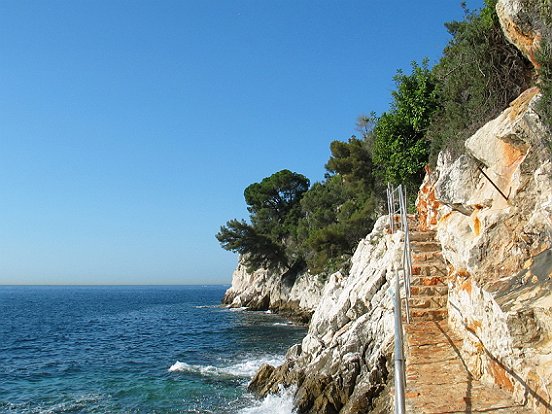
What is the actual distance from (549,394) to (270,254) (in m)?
41.3

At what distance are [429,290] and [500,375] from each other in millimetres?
3289

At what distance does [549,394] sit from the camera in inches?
195

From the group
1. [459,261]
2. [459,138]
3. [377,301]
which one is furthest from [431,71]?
[459,261]

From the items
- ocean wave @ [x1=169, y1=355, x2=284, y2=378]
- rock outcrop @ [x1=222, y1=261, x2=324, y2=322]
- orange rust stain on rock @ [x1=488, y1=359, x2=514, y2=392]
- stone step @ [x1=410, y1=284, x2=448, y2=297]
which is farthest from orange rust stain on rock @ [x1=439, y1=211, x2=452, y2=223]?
rock outcrop @ [x1=222, y1=261, x2=324, y2=322]

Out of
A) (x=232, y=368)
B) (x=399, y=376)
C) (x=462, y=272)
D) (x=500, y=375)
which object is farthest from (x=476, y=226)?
(x=232, y=368)

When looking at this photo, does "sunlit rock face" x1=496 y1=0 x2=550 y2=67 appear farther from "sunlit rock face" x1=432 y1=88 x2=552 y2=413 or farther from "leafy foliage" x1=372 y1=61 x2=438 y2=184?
"leafy foliage" x1=372 y1=61 x2=438 y2=184

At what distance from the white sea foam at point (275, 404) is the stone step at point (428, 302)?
4.70 metres

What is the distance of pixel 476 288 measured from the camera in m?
7.34

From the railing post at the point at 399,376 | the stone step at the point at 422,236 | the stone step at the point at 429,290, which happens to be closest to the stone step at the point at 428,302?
the stone step at the point at 429,290

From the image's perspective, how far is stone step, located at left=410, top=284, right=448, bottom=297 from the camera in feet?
30.5

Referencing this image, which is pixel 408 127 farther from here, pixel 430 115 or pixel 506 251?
pixel 506 251

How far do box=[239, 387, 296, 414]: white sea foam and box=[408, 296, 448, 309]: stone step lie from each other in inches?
185

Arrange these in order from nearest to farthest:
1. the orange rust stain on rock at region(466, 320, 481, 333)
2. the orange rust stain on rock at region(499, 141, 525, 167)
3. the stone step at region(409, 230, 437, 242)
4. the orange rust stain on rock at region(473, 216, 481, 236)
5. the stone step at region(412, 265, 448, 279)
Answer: the orange rust stain on rock at region(466, 320, 481, 333), the orange rust stain on rock at region(499, 141, 525, 167), the orange rust stain on rock at region(473, 216, 481, 236), the stone step at region(412, 265, 448, 279), the stone step at region(409, 230, 437, 242)

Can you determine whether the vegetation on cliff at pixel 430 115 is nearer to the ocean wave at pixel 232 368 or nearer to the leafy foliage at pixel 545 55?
the leafy foliage at pixel 545 55
